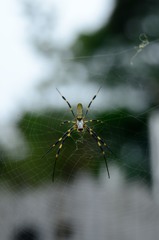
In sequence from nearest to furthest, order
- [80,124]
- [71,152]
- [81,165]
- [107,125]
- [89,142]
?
[80,124]
[89,142]
[107,125]
[71,152]
[81,165]

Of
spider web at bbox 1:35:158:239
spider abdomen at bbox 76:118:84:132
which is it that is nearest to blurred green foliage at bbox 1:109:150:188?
spider web at bbox 1:35:158:239

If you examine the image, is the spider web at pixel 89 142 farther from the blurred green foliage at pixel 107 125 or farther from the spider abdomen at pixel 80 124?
the spider abdomen at pixel 80 124

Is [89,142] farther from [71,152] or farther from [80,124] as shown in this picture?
[71,152]

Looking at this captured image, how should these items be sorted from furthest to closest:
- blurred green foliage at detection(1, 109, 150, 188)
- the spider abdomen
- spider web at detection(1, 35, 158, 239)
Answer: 1. spider web at detection(1, 35, 158, 239)
2. blurred green foliage at detection(1, 109, 150, 188)
3. the spider abdomen

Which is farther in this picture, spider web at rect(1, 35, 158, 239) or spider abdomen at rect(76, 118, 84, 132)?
spider web at rect(1, 35, 158, 239)

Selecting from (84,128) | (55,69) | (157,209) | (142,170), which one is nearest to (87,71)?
(55,69)

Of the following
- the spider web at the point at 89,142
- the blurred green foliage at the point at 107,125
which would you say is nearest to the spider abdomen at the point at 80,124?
the spider web at the point at 89,142

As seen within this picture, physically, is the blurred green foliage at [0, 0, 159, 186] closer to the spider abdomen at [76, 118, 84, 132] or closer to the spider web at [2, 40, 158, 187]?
the spider web at [2, 40, 158, 187]

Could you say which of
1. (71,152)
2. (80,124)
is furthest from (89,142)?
(71,152)

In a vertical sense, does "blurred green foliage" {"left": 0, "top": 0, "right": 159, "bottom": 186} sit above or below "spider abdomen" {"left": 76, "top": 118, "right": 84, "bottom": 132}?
above

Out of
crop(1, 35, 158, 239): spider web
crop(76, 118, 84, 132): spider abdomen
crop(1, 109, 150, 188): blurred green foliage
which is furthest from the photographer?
crop(1, 35, 158, 239): spider web

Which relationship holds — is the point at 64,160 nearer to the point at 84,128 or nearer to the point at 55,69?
the point at 84,128
